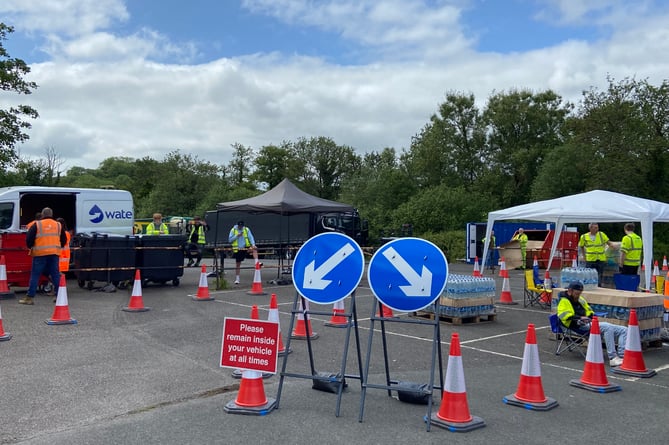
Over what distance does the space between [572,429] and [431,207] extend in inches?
1268

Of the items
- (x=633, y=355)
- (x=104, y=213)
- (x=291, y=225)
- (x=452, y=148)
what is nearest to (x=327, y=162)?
(x=452, y=148)

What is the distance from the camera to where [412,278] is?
5.44 meters

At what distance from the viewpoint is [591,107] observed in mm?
38000

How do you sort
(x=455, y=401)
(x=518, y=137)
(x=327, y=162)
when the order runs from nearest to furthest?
1. (x=455, y=401)
2. (x=518, y=137)
3. (x=327, y=162)

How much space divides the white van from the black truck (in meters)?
10.6

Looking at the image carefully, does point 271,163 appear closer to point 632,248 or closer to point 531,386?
point 632,248

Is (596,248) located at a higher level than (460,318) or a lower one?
higher

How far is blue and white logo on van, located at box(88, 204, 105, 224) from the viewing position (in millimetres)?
17000

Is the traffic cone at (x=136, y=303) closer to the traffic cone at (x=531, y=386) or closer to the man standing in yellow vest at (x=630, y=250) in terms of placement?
the traffic cone at (x=531, y=386)

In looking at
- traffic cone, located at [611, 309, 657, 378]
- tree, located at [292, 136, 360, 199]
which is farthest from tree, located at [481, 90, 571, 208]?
traffic cone, located at [611, 309, 657, 378]

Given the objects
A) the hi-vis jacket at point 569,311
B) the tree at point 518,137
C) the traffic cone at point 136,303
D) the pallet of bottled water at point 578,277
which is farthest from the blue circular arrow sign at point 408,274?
the tree at point 518,137

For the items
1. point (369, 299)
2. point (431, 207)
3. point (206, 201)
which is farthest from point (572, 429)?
point (206, 201)

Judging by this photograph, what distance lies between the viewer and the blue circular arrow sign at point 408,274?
535 centimetres

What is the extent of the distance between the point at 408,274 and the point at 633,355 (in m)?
3.95
